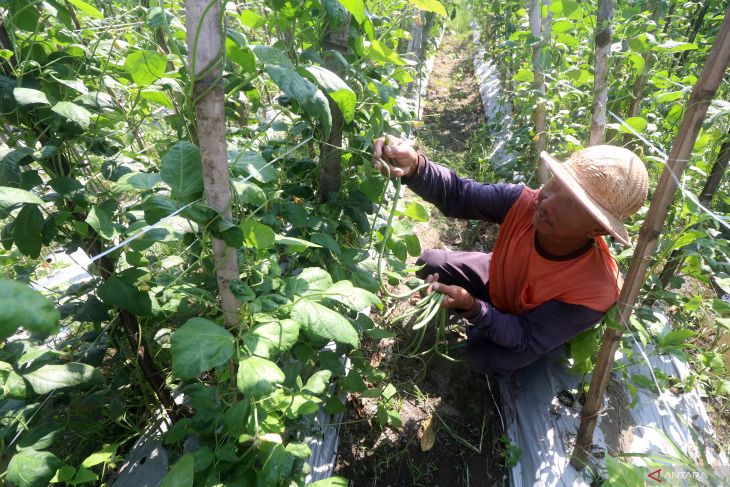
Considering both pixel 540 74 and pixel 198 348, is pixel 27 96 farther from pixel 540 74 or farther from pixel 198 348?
pixel 540 74

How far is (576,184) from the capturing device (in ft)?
4.30

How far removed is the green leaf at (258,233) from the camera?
79 cm

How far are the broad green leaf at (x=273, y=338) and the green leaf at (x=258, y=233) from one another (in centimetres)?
16

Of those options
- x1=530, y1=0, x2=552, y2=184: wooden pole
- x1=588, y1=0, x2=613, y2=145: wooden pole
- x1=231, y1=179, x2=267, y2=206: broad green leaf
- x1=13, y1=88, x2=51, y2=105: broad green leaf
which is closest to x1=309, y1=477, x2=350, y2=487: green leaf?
x1=231, y1=179, x2=267, y2=206: broad green leaf

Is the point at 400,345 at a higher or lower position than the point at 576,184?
lower

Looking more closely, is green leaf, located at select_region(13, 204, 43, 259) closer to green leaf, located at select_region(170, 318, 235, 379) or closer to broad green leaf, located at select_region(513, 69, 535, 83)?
green leaf, located at select_region(170, 318, 235, 379)

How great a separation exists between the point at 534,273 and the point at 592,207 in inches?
18.4

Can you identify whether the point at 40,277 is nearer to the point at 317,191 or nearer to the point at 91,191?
the point at 91,191

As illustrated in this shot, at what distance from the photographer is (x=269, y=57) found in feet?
2.64

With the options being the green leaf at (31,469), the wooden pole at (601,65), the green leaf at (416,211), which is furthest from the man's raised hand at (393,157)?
the green leaf at (31,469)

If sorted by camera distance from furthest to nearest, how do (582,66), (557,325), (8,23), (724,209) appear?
1. (724,209)
2. (582,66)
3. (557,325)
4. (8,23)

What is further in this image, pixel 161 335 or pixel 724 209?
pixel 724 209

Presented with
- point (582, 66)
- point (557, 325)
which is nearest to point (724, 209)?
point (582, 66)

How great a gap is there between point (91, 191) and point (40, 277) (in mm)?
1368
